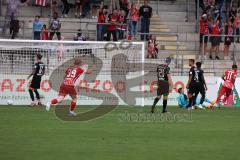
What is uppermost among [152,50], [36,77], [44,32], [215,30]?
[215,30]

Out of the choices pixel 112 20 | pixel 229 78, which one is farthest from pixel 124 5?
pixel 229 78

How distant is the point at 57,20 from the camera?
1420 inches

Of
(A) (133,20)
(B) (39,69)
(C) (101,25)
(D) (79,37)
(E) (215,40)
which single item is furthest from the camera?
(E) (215,40)

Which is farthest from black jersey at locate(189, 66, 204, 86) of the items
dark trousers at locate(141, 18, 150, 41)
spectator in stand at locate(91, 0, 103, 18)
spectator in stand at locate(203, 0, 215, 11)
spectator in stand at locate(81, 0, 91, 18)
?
spectator in stand at locate(91, 0, 103, 18)

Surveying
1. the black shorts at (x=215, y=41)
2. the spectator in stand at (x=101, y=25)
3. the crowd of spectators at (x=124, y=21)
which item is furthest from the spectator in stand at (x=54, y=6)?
the black shorts at (x=215, y=41)

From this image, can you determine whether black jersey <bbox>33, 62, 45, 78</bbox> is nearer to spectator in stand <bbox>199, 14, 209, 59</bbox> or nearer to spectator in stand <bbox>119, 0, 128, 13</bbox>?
spectator in stand <bbox>119, 0, 128, 13</bbox>

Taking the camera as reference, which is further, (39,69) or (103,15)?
(103,15)

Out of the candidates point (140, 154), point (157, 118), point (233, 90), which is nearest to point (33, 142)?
point (140, 154)

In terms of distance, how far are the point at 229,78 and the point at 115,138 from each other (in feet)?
45.9

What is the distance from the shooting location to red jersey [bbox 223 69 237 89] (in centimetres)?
3133

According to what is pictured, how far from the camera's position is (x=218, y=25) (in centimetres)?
3897

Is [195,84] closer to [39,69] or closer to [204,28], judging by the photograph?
[39,69]

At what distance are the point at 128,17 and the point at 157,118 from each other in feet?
44.2

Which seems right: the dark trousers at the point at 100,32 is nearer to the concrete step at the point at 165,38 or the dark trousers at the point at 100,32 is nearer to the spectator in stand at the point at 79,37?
the spectator in stand at the point at 79,37
